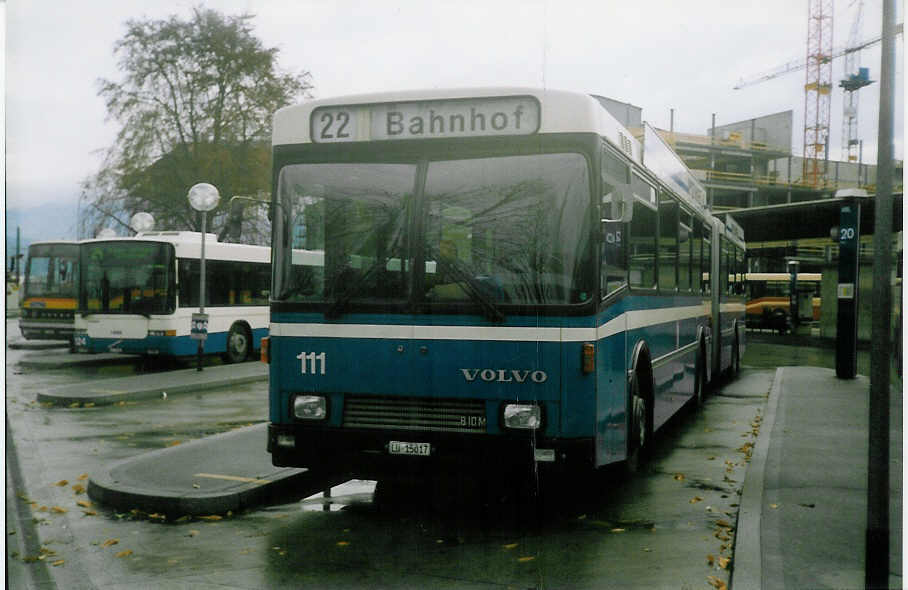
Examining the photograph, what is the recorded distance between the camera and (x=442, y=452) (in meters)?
5.98

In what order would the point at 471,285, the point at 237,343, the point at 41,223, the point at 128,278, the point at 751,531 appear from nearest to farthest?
1. the point at 751,531
2. the point at 471,285
3. the point at 41,223
4. the point at 128,278
5. the point at 237,343

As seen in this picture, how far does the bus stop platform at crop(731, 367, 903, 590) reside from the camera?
4945mm

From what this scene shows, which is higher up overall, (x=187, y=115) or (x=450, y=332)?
(x=187, y=115)

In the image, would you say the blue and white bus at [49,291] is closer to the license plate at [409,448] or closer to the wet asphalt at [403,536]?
the wet asphalt at [403,536]

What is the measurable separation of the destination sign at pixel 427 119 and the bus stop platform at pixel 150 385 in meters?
8.01

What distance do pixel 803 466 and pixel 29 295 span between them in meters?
6.68

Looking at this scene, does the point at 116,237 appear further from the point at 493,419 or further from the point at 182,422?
the point at 493,419

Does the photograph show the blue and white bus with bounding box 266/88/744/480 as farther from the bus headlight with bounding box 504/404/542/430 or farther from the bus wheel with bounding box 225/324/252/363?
the bus wheel with bounding box 225/324/252/363

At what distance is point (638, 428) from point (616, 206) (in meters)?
2.29

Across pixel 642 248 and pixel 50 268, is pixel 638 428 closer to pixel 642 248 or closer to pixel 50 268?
pixel 642 248

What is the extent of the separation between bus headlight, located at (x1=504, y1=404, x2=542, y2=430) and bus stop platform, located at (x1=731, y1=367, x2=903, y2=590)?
1407mm

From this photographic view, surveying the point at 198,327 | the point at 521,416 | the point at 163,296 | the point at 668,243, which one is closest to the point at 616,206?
the point at 521,416

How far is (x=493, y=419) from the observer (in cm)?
594

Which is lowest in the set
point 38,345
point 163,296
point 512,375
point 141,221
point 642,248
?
point 38,345
